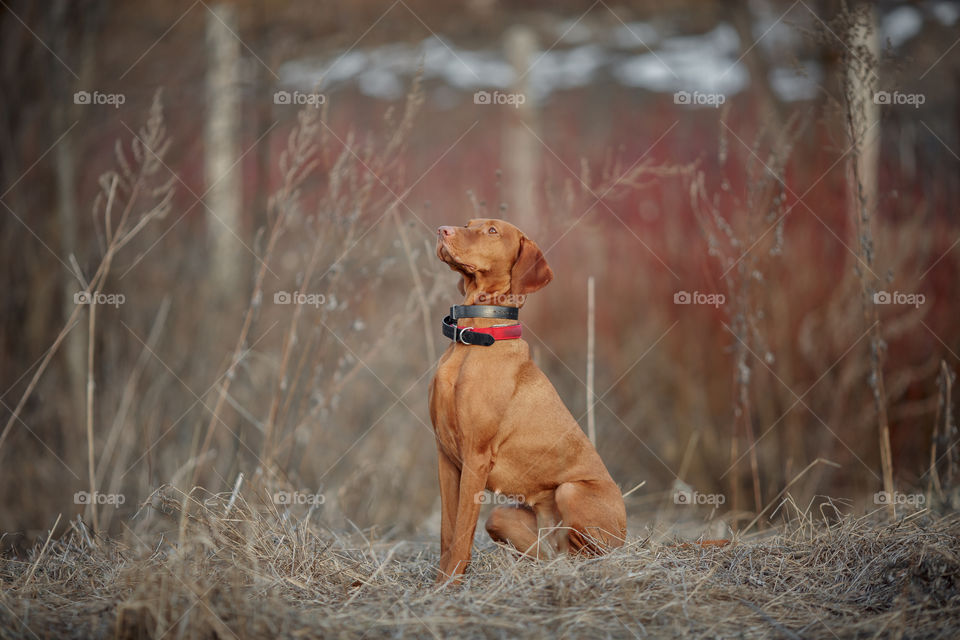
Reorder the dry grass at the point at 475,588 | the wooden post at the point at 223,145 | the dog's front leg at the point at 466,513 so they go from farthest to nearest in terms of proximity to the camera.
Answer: the wooden post at the point at 223,145
the dog's front leg at the point at 466,513
the dry grass at the point at 475,588

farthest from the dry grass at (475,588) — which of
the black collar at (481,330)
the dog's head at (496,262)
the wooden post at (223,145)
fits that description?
the wooden post at (223,145)

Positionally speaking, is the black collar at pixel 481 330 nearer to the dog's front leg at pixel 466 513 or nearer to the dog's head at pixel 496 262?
the dog's head at pixel 496 262

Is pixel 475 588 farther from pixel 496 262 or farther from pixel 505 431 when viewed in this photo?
pixel 496 262

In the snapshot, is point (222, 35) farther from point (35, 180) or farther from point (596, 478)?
point (596, 478)

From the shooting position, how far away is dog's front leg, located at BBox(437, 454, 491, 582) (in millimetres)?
2531

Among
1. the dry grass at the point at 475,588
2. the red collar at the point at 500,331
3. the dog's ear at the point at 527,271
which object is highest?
the dog's ear at the point at 527,271

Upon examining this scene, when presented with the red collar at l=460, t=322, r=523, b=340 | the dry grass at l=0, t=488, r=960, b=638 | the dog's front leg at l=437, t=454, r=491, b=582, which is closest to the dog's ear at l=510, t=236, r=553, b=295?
the red collar at l=460, t=322, r=523, b=340

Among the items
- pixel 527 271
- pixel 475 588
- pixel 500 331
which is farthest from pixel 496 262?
pixel 475 588

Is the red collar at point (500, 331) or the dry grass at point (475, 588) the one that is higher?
the red collar at point (500, 331)

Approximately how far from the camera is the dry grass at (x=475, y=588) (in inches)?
75.5

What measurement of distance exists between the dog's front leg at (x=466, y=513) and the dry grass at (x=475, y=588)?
0.09 meters

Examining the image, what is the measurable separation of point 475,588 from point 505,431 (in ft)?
1.85

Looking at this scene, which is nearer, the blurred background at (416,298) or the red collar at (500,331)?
the red collar at (500,331)

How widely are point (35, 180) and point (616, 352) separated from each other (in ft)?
13.9
